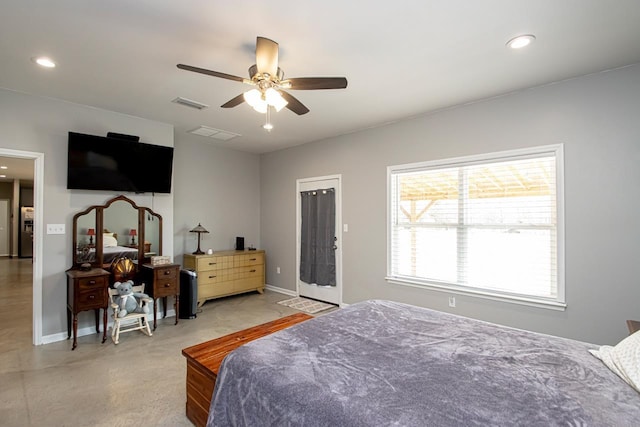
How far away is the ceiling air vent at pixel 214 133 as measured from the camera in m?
4.51

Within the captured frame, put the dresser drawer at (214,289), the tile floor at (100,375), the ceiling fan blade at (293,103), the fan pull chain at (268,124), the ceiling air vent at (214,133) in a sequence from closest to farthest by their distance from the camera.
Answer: the tile floor at (100,375), the ceiling fan blade at (293,103), the fan pull chain at (268,124), the ceiling air vent at (214,133), the dresser drawer at (214,289)

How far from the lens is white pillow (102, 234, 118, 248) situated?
374 cm

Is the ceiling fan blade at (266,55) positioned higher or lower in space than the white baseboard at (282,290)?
higher

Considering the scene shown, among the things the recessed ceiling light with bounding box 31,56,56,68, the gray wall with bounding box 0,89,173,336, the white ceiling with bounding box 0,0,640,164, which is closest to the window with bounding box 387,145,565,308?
the white ceiling with bounding box 0,0,640,164

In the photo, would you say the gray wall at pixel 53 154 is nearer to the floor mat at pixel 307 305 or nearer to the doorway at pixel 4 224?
the floor mat at pixel 307 305

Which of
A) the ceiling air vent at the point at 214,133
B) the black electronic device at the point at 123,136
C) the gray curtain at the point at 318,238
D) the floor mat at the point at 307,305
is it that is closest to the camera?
the black electronic device at the point at 123,136

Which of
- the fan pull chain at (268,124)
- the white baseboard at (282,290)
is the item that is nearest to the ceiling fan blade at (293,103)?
the fan pull chain at (268,124)

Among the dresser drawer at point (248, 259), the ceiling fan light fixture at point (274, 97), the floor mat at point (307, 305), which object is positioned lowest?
the floor mat at point (307, 305)

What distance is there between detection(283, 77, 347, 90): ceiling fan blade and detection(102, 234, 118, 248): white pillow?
314 centimetres

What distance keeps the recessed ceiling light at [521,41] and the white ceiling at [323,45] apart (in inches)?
1.7

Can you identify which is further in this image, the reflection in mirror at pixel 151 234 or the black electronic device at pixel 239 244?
the black electronic device at pixel 239 244

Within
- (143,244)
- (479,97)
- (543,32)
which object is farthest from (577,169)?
(143,244)

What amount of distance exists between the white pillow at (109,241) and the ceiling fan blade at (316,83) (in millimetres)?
3138

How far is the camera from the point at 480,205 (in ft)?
11.4
